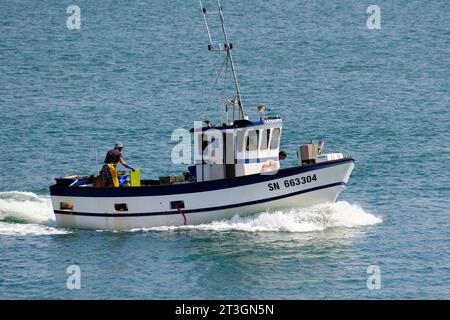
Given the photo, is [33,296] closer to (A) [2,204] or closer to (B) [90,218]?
(B) [90,218]

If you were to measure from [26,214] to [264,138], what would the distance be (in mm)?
11050

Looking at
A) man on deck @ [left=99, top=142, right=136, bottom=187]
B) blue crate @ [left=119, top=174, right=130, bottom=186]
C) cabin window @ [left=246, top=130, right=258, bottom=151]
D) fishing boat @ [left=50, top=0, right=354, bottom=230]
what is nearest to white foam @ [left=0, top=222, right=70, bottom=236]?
fishing boat @ [left=50, top=0, right=354, bottom=230]

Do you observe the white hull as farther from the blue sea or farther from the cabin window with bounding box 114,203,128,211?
the blue sea

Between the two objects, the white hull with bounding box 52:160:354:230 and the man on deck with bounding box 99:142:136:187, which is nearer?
the white hull with bounding box 52:160:354:230

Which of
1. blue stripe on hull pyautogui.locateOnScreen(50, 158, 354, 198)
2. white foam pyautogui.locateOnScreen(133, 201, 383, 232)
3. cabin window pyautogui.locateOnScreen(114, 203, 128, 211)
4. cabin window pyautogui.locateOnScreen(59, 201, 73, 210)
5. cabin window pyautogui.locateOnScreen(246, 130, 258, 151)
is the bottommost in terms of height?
white foam pyautogui.locateOnScreen(133, 201, 383, 232)

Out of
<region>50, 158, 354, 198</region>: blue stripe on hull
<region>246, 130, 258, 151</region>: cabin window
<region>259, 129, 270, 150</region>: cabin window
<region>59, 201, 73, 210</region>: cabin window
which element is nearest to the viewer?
<region>50, 158, 354, 198</region>: blue stripe on hull

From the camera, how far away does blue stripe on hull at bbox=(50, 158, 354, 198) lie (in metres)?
47.7

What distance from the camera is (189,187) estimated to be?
48125 millimetres

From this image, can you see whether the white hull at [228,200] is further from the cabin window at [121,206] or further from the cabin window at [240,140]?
the cabin window at [240,140]

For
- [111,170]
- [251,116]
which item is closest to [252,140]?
[111,170]

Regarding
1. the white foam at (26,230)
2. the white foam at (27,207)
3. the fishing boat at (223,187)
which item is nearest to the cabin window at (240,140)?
the fishing boat at (223,187)

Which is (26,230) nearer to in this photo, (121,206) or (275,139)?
(121,206)

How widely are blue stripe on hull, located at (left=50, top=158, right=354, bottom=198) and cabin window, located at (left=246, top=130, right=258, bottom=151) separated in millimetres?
1409

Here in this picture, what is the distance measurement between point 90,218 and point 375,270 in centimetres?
1241
